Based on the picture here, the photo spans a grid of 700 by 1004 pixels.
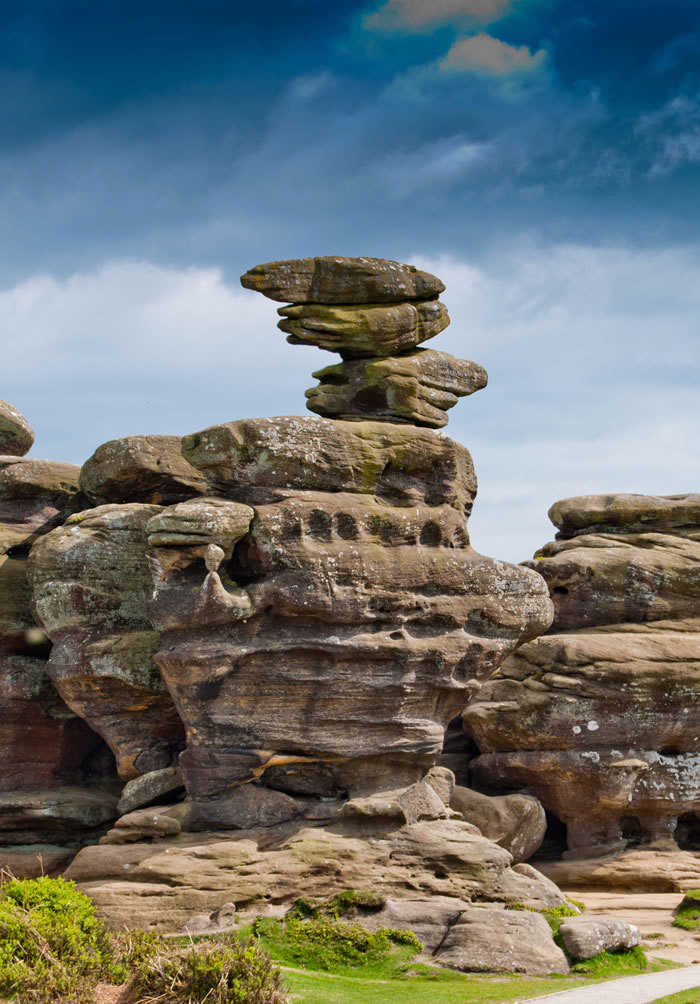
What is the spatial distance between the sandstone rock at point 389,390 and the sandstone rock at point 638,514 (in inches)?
346

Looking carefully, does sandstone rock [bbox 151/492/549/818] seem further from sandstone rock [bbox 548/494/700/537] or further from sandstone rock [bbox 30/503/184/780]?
sandstone rock [bbox 548/494/700/537]

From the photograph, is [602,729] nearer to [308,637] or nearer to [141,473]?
[308,637]

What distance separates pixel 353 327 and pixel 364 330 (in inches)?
14.0

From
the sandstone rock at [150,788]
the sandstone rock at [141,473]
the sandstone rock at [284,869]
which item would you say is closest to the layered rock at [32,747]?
the sandstone rock at [150,788]

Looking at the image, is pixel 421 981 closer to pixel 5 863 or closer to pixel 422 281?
pixel 5 863

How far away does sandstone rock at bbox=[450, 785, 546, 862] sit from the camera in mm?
31234

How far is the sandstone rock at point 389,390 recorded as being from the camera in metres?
31.7

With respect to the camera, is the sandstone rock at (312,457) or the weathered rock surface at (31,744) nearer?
the sandstone rock at (312,457)

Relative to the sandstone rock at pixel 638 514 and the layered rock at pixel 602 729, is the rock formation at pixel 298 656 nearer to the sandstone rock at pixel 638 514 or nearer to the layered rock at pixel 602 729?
the layered rock at pixel 602 729

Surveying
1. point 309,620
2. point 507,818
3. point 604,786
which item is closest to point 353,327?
point 309,620

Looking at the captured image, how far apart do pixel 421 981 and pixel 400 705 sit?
7.57m

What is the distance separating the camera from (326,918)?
24.6 metres

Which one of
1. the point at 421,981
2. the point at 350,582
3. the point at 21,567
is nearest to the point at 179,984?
the point at 421,981

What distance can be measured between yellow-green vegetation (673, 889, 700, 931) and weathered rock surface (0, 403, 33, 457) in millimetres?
26126
